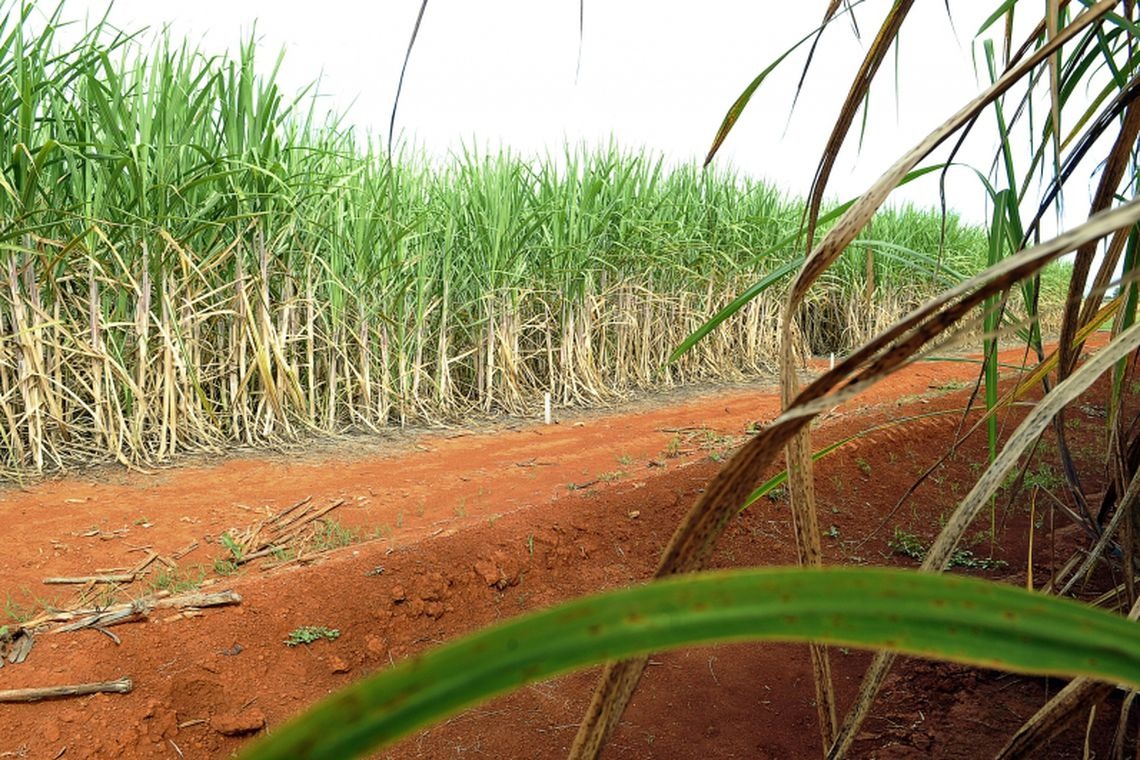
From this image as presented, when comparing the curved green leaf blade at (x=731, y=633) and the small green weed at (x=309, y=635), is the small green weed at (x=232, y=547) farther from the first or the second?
the curved green leaf blade at (x=731, y=633)

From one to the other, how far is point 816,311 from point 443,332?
648cm

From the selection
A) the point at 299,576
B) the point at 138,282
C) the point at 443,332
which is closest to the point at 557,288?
the point at 443,332

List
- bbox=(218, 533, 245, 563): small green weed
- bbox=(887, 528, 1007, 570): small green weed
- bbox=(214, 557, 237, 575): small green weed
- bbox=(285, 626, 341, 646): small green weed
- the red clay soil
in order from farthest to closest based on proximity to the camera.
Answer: bbox=(218, 533, 245, 563): small green weed
bbox=(214, 557, 237, 575): small green weed
bbox=(887, 528, 1007, 570): small green weed
bbox=(285, 626, 341, 646): small green weed
the red clay soil

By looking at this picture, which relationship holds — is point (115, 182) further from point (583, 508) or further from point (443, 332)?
point (583, 508)

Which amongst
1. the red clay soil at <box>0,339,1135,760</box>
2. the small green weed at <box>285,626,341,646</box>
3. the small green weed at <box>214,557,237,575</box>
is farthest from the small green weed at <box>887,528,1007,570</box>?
the small green weed at <box>214,557,237,575</box>

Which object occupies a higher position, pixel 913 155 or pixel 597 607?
pixel 913 155

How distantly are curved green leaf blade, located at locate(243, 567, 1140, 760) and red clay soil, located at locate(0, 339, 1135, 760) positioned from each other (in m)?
0.84

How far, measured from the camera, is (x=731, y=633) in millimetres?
271

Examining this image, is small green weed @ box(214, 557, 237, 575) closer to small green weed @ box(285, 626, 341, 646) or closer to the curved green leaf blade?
small green weed @ box(285, 626, 341, 646)

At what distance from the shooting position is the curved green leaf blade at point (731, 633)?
0.78 feet

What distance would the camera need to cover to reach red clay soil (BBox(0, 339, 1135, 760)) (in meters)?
1.89

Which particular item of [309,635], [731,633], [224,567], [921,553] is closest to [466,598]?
[309,635]

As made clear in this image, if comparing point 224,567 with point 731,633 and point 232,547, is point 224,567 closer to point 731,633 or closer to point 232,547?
point 232,547

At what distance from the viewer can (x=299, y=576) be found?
8.29 ft
